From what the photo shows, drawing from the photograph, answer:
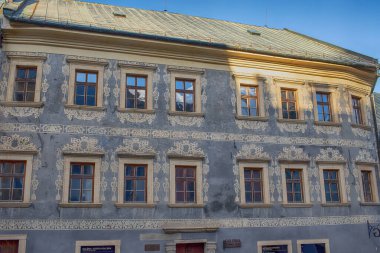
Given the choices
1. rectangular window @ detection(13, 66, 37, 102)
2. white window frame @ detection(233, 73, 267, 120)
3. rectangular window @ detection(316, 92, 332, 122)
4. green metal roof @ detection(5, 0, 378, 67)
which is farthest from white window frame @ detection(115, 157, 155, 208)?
rectangular window @ detection(316, 92, 332, 122)

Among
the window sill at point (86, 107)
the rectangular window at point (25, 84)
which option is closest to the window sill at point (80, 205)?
the window sill at point (86, 107)

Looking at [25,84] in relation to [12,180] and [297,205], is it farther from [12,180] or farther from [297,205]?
[297,205]

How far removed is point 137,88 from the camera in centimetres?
1441

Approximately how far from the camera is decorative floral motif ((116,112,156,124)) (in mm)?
13828

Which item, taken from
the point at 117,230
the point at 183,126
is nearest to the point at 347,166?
the point at 183,126

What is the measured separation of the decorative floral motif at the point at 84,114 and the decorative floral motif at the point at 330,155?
8.51 m

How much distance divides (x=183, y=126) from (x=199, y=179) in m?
1.98

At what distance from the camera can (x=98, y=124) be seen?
13.5m

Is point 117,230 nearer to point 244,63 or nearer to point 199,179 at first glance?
point 199,179

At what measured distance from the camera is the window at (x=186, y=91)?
1468cm

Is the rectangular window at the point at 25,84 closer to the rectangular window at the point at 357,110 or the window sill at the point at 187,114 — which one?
the window sill at the point at 187,114

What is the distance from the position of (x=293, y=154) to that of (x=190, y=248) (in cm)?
540

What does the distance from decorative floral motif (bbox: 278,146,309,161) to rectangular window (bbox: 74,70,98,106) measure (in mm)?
7281

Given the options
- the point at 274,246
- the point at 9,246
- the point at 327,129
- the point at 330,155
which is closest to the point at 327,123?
the point at 327,129
